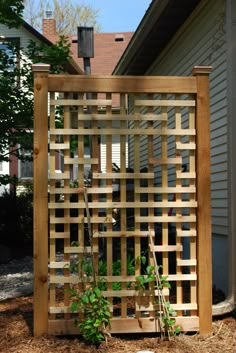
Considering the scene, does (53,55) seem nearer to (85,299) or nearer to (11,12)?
(11,12)

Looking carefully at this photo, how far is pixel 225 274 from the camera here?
5430 millimetres

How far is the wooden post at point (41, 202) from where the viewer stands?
395 centimetres

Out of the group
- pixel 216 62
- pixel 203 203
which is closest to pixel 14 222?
pixel 216 62

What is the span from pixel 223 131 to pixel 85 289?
265 centimetres

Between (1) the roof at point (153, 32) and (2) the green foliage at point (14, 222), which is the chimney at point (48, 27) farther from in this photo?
(2) the green foliage at point (14, 222)

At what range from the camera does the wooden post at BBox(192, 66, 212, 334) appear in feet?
13.2

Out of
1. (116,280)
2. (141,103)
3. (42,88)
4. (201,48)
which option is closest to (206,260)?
(116,280)

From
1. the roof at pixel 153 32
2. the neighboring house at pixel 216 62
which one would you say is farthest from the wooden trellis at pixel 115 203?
the roof at pixel 153 32

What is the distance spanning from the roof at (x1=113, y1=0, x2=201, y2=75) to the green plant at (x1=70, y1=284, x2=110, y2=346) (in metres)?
4.19

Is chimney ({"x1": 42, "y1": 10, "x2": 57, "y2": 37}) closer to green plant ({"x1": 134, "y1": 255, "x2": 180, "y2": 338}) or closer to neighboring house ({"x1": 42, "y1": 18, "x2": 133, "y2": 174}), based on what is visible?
neighboring house ({"x1": 42, "y1": 18, "x2": 133, "y2": 174})

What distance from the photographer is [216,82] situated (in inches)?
236

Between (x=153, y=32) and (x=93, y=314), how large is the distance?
5453 millimetres

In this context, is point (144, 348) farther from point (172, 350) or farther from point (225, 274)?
point (225, 274)

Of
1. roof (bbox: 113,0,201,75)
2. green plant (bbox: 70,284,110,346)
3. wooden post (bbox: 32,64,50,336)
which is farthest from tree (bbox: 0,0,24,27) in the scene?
green plant (bbox: 70,284,110,346)
